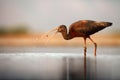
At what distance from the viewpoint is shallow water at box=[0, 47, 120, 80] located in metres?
1.77

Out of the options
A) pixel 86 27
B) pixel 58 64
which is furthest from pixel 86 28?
pixel 58 64

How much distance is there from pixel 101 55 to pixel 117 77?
0.89 meters

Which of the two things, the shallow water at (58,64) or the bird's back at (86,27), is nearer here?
the shallow water at (58,64)

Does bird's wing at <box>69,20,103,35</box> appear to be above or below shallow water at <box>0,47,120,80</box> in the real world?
above

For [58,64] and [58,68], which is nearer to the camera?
[58,68]

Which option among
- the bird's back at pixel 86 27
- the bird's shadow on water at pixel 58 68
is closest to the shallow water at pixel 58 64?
the bird's shadow on water at pixel 58 68

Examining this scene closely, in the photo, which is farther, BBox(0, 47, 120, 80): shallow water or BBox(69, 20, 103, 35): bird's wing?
BBox(69, 20, 103, 35): bird's wing

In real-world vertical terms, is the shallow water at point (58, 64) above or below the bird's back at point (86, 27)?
below

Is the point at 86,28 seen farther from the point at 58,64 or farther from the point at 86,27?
the point at 58,64

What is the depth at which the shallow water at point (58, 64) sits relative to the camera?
177 centimetres

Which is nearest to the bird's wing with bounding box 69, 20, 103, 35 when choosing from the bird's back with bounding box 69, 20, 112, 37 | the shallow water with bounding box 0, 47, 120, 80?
the bird's back with bounding box 69, 20, 112, 37

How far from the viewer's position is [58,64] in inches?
88.0

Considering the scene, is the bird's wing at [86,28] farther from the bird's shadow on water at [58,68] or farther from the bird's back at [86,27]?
the bird's shadow on water at [58,68]

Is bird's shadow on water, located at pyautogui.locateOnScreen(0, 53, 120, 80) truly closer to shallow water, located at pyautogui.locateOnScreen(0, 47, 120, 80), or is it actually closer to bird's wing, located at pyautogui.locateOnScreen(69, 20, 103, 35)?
shallow water, located at pyautogui.locateOnScreen(0, 47, 120, 80)
